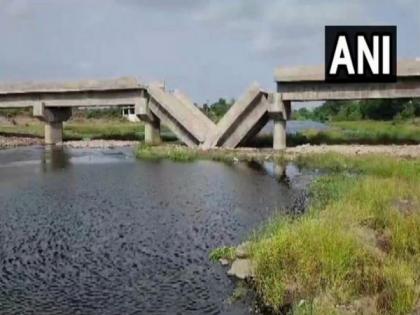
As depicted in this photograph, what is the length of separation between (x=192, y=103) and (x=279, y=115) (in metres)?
11.5

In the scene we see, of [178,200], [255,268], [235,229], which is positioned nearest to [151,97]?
[178,200]

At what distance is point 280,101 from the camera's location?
46969 mm

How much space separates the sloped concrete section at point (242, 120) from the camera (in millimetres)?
48000

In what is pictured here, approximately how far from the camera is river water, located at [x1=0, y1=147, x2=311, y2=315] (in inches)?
564

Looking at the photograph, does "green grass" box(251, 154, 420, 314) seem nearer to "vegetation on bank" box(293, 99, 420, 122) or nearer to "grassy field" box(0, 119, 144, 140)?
"grassy field" box(0, 119, 144, 140)

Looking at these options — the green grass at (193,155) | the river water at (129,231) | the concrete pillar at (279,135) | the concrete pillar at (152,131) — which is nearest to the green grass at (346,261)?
the river water at (129,231)

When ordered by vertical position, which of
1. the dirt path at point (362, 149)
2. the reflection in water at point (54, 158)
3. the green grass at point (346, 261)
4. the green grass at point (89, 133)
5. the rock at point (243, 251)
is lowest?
the rock at point (243, 251)

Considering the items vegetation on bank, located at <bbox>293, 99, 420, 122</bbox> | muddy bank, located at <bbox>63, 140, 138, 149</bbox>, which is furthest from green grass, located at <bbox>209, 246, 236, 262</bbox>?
vegetation on bank, located at <bbox>293, 99, 420, 122</bbox>

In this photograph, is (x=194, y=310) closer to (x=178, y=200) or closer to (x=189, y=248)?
(x=189, y=248)

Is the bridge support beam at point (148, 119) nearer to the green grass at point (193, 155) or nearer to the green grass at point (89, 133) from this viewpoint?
the green grass at point (193, 155)

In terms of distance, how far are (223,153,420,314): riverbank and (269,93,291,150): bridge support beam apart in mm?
28089

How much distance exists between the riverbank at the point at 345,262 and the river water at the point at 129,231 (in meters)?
1.15

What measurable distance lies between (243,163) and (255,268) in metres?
29.3

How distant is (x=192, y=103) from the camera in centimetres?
5656
